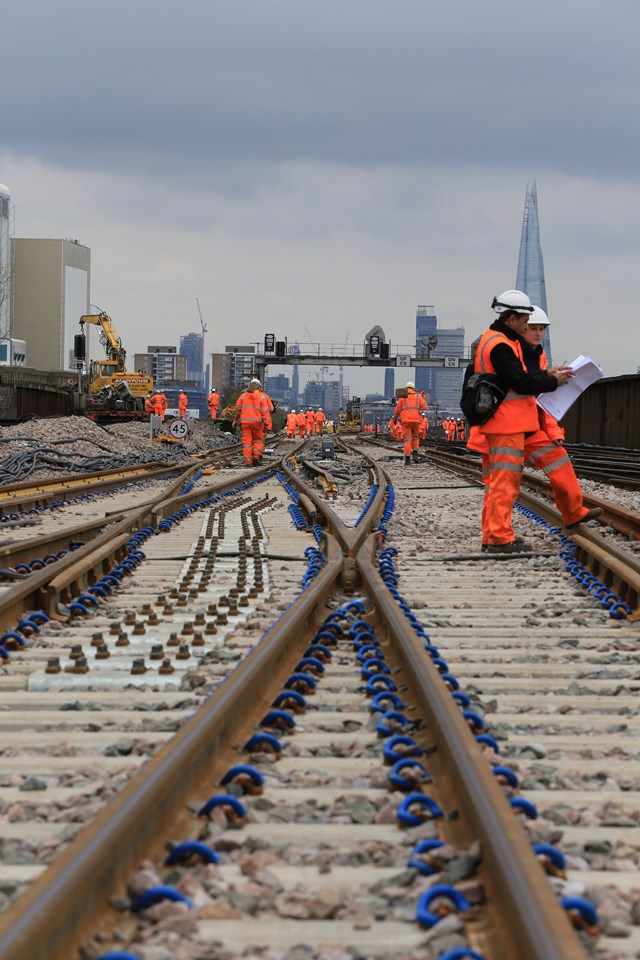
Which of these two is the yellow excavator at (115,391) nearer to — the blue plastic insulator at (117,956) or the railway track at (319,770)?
the railway track at (319,770)

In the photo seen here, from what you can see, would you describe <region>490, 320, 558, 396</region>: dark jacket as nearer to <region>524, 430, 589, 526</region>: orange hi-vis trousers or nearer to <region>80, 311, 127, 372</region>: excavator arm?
<region>524, 430, 589, 526</region>: orange hi-vis trousers

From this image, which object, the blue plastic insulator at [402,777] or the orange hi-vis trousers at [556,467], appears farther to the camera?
the orange hi-vis trousers at [556,467]

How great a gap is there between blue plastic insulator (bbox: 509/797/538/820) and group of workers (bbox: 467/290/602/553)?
560 centimetres

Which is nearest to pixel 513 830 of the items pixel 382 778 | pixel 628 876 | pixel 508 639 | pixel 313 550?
pixel 628 876

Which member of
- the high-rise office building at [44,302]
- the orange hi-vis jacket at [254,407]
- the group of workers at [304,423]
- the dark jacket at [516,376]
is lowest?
the group of workers at [304,423]

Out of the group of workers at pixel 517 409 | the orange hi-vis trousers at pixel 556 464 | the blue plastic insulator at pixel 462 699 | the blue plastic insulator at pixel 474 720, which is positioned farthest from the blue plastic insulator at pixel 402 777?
the orange hi-vis trousers at pixel 556 464

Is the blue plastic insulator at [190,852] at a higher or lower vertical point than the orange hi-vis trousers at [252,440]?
lower

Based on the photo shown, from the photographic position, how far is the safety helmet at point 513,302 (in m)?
8.62

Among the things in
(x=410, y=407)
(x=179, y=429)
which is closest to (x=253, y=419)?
(x=410, y=407)

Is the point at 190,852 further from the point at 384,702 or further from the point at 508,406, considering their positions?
the point at 508,406

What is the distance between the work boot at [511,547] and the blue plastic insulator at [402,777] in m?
5.75

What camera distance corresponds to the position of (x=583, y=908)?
239 centimetres

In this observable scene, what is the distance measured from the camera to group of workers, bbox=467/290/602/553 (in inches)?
336

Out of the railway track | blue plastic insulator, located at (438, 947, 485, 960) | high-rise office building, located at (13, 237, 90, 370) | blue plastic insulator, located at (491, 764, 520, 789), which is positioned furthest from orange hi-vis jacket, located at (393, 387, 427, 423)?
high-rise office building, located at (13, 237, 90, 370)
